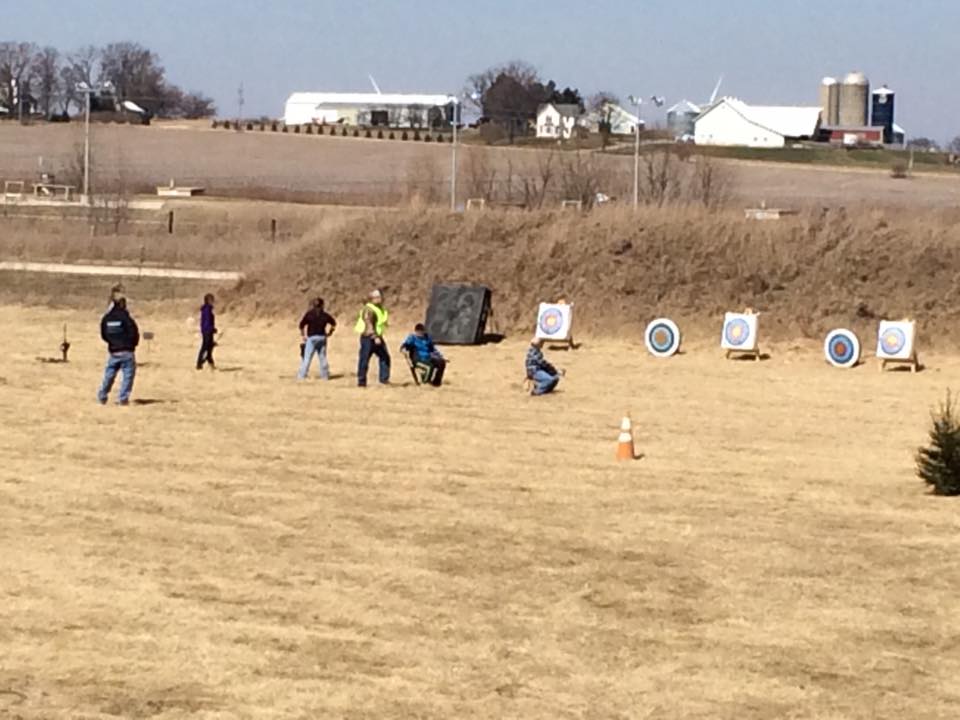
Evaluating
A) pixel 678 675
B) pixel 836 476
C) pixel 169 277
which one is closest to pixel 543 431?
pixel 836 476

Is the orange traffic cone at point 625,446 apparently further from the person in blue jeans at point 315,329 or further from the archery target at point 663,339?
the archery target at point 663,339

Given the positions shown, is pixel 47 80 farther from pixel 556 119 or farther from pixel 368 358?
pixel 368 358

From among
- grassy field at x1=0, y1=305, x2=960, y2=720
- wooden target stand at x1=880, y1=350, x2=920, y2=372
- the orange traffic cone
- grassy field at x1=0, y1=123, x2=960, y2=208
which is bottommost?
grassy field at x1=0, y1=305, x2=960, y2=720

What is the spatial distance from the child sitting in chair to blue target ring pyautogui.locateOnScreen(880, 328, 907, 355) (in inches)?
426

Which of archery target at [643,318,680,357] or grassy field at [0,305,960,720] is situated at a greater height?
archery target at [643,318,680,357]

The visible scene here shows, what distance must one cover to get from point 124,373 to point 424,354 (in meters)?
6.06

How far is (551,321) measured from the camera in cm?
4041

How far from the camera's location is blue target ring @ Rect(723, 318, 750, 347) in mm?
38688

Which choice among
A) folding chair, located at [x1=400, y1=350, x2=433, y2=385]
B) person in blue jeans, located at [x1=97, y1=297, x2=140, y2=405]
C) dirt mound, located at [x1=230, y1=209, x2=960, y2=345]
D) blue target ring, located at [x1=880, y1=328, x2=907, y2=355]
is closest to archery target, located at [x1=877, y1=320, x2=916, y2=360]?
blue target ring, located at [x1=880, y1=328, x2=907, y2=355]

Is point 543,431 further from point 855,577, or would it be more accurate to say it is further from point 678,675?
point 678,675

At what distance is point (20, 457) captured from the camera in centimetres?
2250

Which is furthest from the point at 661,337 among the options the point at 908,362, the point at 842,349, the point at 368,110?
the point at 368,110

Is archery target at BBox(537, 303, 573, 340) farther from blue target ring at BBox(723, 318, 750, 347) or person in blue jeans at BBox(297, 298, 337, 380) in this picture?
person in blue jeans at BBox(297, 298, 337, 380)

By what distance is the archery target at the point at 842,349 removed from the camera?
37812 mm
